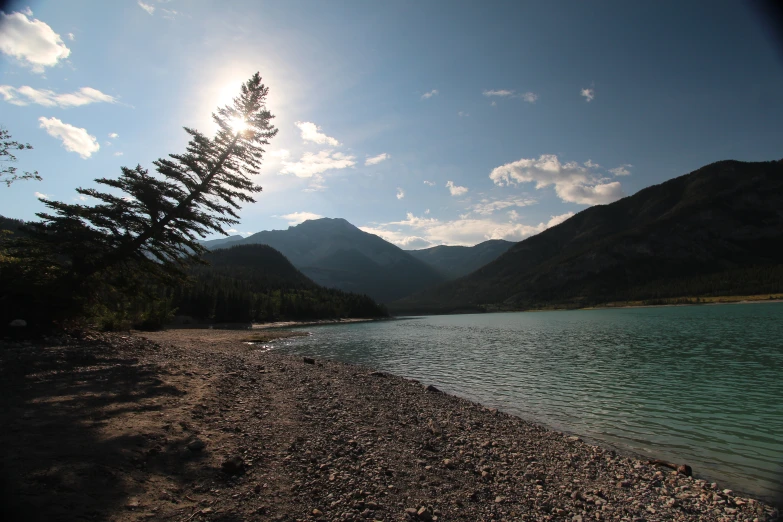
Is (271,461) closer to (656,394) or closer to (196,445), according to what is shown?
(196,445)

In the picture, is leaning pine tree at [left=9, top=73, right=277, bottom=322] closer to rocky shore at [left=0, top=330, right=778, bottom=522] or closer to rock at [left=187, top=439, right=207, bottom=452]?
rocky shore at [left=0, top=330, right=778, bottom=522]

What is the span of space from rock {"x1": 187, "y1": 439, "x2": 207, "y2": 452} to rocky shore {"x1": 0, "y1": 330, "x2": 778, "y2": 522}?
1.2 inches

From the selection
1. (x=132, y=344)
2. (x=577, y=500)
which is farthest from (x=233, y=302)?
(x=577, y=500)

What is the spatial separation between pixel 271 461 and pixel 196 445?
2.21 meters

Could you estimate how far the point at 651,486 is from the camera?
1142 centimetres

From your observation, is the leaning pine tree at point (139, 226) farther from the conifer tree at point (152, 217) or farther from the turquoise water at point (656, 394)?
the turquoise water at point (656, 394)

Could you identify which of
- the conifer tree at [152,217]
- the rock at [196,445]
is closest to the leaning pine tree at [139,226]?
the conifer tree at [152,217]

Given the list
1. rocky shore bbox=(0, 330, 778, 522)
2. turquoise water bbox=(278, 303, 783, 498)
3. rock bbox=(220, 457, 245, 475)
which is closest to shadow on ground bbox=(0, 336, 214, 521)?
rocky shore bbox=(0, 330, 778, 522)

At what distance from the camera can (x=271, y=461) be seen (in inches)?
402

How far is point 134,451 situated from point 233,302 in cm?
14147

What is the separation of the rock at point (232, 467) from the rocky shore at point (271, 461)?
31 mm

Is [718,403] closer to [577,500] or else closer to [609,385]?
[609,385]

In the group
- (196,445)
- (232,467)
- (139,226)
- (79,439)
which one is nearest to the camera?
(79,439)

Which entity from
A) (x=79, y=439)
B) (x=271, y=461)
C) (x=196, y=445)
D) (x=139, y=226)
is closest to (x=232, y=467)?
(x=271, y=461)
